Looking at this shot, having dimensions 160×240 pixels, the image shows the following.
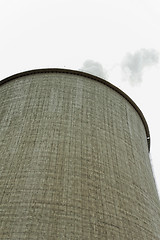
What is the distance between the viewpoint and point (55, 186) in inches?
141

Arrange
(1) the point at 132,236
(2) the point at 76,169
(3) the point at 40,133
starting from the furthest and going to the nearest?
(3) the point at 40,133
(2) the point at 76,169
(1) the point at 132,236

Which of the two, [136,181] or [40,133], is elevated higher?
[40,133]

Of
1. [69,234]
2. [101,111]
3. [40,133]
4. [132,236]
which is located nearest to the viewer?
[69,234]

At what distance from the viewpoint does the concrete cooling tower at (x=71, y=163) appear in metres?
3.28

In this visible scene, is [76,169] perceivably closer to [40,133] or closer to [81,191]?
[81,191]

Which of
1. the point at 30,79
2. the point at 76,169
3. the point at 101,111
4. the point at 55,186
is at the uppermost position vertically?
the point at 30,79

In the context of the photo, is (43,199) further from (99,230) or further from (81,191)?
(99,230)

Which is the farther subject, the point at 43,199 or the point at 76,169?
the point at 76,169

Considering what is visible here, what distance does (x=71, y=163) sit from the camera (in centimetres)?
392

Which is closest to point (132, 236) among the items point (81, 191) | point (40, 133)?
point (81, 191)

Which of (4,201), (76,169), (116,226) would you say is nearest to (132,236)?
(116,226)

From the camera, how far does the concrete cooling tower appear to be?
328 centimetres

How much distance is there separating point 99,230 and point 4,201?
1.24 m

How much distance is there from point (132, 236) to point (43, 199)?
127 centimetres
